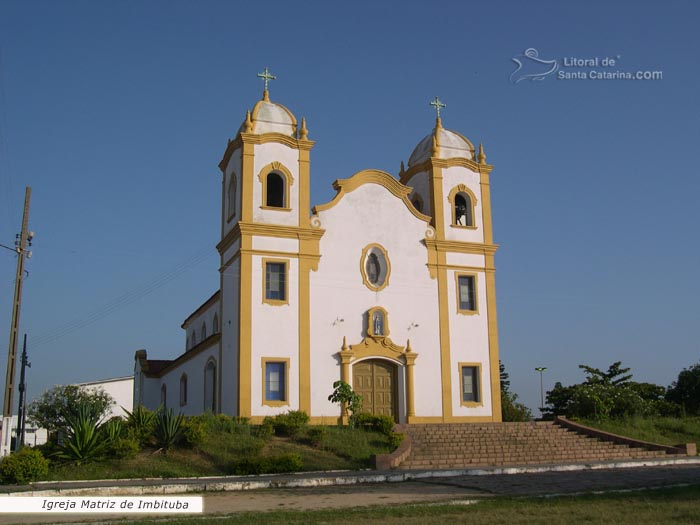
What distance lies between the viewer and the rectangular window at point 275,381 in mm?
28031

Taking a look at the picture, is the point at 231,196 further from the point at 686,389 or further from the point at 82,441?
the point at 686,389

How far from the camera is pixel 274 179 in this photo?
3122cm

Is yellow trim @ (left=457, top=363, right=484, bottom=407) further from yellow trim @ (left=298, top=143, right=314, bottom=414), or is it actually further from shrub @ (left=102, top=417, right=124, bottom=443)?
shrub @ (left=102, top=417, right=124, bottom=443)

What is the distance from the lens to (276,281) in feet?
96.2

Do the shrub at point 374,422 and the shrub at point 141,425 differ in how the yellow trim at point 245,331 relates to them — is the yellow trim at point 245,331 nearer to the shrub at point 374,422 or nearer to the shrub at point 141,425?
the shrub at point 374,422

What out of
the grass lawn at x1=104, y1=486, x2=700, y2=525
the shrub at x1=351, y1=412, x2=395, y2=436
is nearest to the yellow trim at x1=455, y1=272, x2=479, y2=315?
the shrub at x1=351, y1=412, x2=395, y2=436

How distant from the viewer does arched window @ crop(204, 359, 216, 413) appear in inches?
1223

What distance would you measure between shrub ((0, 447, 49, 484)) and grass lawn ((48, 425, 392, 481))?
61cm

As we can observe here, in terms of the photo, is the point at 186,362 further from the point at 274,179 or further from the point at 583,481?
the point at 583,481

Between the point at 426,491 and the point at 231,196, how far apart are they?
18217 millimetres

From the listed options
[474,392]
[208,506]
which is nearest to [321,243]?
[474,392]

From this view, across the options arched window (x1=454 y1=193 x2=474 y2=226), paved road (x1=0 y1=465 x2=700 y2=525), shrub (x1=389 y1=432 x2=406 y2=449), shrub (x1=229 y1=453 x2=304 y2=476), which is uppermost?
arched window (x1=454 y1=193 x2=474 y2=226)

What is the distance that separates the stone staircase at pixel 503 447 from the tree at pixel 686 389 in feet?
76.9
